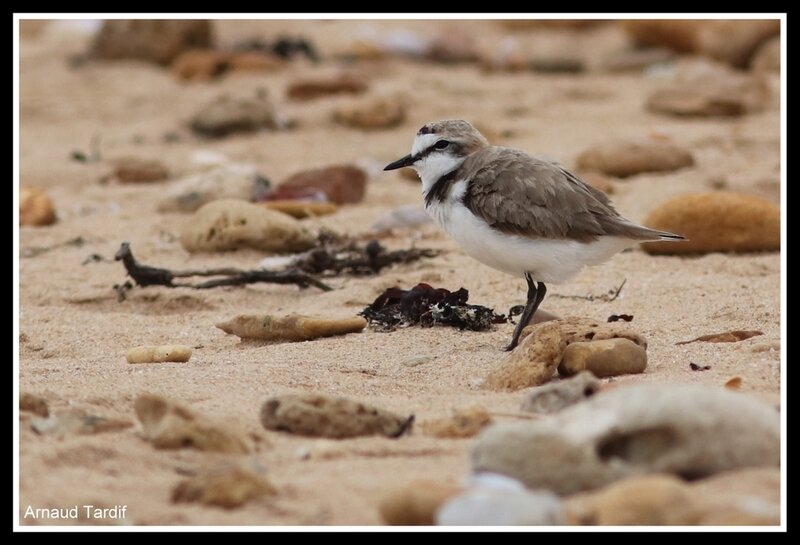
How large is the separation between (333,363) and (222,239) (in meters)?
2.21

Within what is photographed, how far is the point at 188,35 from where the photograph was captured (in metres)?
12.3

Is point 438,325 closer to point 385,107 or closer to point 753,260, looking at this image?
point 753,260

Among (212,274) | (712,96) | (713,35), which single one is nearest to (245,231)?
(212,274)

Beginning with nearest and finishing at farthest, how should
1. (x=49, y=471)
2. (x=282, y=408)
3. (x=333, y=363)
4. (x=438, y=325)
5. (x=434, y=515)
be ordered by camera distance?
1. (x=434, y=515)
2. (x=49, y=471)
3. (x=282, y=408)
4. (x=333, y=363)
5. (x=438, y=325)

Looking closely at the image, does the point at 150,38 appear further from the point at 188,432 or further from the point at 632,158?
the point at 188,432

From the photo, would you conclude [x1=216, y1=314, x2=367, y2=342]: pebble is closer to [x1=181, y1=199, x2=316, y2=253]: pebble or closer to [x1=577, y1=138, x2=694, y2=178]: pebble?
[x1=181, y1=199, x2=316, y2=253]: pebble

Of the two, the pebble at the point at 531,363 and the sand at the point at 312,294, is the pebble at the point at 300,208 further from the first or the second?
the pebble at the point at 531,363

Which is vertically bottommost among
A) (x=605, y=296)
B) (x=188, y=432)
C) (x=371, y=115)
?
(x=605, y=296)

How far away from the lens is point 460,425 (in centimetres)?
379

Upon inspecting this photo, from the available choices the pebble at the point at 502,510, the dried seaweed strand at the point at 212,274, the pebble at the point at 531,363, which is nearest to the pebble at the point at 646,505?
the pebble at the point at 502,510

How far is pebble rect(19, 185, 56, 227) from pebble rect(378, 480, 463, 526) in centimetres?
550

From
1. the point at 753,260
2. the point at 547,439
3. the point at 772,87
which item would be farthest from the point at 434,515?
the point at 772,87

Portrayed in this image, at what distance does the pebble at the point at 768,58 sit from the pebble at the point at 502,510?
30.6 feet

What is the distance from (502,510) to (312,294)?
3.57 m
